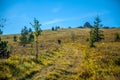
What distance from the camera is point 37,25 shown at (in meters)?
41.4

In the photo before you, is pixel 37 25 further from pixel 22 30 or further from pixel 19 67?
pixel 22 30

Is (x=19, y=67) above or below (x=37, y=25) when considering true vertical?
below

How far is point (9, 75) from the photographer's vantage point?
23.5 m

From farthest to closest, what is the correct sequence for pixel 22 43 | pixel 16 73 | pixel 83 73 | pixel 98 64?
pixel 22 43, pixel 98 64, pixel 83 73, pixel 16 73

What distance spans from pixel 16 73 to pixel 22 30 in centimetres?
6946

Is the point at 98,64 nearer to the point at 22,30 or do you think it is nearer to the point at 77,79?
the point at 77,79

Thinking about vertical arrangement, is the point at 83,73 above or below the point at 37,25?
below

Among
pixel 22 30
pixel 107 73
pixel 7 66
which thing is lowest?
pixel 107 73

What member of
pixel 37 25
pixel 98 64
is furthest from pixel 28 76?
pixel 37 25

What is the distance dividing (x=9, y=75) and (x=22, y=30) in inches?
2791

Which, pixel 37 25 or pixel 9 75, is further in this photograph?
pixel 37 25

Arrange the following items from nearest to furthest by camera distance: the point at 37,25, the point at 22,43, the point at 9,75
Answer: the point at 9,75
the point at 37,25
the point at 22,43

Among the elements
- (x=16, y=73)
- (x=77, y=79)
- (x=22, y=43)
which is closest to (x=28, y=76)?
(x=16, y=73)

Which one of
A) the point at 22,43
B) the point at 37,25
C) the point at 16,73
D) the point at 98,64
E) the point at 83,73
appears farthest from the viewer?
the point at 22,43
